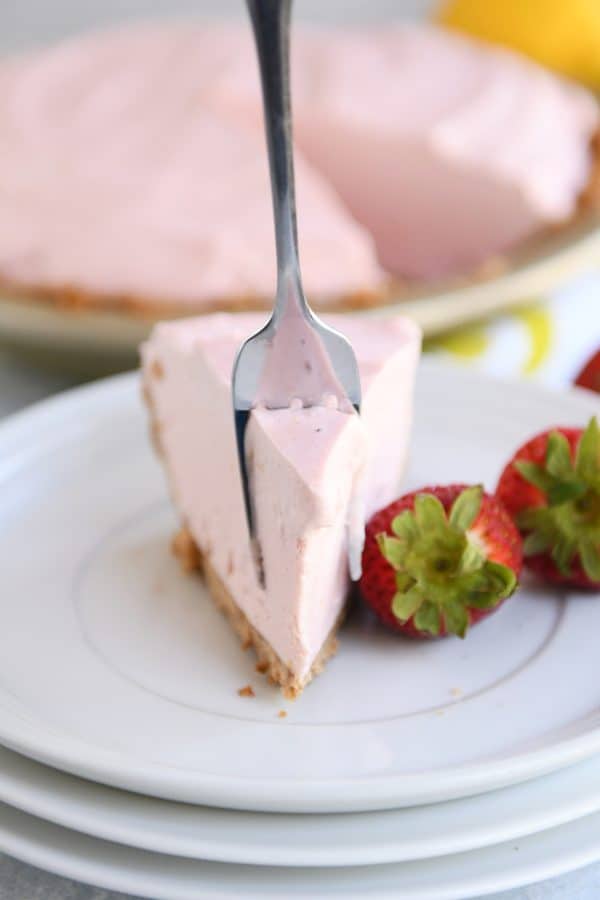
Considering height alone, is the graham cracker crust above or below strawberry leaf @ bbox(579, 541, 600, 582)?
below

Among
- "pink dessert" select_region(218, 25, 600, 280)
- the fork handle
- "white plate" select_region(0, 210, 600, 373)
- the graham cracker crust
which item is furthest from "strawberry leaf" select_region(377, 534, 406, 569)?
"pink dessert" select_region(218, 25, 600, 280)

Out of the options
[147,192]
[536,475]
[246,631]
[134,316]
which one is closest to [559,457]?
[536,475]

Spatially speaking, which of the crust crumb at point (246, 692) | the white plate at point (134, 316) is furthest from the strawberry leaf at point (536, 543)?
the white plate at point (134, 316)

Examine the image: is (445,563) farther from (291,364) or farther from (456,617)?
(291,364)

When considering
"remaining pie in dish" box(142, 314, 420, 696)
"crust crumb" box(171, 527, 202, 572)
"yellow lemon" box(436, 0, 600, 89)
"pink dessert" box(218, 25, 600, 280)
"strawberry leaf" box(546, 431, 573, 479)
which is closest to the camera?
"remaining pie in dish" box(142, 314, 420, 696)

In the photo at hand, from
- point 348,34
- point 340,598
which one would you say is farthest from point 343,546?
point 348,34

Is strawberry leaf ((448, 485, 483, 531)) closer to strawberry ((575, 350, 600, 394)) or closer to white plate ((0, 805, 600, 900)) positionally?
white plate ((0, 805, 600, 900))
